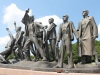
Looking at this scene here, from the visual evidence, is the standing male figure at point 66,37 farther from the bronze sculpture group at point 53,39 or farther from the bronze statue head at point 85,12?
the bronze statue head at point 85,12

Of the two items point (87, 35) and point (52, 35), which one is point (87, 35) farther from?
point (52, 35)

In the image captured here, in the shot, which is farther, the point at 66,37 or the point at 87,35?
the point at 66,37

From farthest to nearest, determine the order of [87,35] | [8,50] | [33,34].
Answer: [8,50] → [33,34] → [87,35]

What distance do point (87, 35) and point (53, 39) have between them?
2.87 m

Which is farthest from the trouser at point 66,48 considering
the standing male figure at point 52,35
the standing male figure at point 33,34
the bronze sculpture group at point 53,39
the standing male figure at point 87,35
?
the standing male figure at point 52,35

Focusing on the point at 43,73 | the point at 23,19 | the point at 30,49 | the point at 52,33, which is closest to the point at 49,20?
the point at 52,33

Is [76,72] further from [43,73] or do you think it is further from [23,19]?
[23,19]

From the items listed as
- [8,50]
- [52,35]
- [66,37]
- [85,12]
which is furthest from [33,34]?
[85,12]

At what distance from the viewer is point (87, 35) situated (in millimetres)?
7574

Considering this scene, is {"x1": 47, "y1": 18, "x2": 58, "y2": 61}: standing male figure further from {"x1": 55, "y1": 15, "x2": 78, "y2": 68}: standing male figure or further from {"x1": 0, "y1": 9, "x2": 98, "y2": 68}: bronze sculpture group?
{"x1": 55, "y1": 15, "x2": 78, "y2": 68}: standing male figure

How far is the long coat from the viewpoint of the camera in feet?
24.3

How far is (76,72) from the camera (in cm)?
662

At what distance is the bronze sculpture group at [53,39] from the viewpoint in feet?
24.8

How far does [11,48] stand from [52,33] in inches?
141
